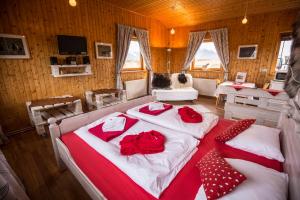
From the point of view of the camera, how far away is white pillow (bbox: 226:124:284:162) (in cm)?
114

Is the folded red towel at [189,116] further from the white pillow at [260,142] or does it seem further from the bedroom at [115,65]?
the white pillow at [260,142]

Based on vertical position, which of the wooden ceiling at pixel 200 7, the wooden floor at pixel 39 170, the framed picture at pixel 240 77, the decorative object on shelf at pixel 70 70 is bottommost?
the wooden floor at pixel 39 170

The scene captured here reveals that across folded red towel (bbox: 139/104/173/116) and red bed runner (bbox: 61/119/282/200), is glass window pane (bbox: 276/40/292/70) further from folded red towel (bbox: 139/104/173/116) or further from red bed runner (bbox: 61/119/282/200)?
red bed runner (bbox: 61/119/282/200)

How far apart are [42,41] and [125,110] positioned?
209cm

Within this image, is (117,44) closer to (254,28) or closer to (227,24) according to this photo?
(227,24)

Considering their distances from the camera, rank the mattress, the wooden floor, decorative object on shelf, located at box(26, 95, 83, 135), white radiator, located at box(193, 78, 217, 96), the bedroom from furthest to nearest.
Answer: white radiator, located at box(193, 78, 217, 96), the mattress, decorative object on shelf, located at box(26, 95, 83, 135), the bedroom, the wooden floor

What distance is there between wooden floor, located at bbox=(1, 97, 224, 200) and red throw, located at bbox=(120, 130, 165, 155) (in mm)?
700

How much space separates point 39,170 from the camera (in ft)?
5.77

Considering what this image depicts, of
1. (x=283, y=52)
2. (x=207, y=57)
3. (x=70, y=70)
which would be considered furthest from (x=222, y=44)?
(x=70, y=70)

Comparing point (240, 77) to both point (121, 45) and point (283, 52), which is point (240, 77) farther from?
point (121, 45)

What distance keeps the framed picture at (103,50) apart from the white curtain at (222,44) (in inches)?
124

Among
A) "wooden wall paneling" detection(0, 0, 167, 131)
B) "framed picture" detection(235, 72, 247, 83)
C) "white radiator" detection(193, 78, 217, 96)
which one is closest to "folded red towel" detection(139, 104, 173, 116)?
"wooden wall paneling" detection(0, 0, 167, 131)

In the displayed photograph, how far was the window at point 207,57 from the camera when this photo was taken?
186 inches

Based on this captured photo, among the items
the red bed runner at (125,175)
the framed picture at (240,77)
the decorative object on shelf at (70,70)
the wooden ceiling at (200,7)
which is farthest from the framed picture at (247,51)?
the decorative object on shelf at (70,70)
